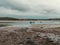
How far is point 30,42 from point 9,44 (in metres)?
2.24

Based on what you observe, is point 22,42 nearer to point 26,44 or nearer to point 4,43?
point 26,44

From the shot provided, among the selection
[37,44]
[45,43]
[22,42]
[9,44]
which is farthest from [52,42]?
[9,44]

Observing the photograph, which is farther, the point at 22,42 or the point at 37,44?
the point at 22,42

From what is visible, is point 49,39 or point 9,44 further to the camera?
point 49,39

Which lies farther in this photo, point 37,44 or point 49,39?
point 49,39

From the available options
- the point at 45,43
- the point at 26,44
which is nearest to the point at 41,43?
the point at 45,43

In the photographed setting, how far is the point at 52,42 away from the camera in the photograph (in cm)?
1731

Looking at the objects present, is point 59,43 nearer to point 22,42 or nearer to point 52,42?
point 52,42

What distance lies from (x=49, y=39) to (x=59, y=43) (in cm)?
171

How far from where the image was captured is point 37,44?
16391 millimetres

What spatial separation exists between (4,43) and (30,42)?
291cm

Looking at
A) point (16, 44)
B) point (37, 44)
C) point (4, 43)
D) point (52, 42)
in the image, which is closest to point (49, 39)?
point (52, 42)

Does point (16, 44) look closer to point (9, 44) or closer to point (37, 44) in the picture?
point (9, 44)

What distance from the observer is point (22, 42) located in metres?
17.5
